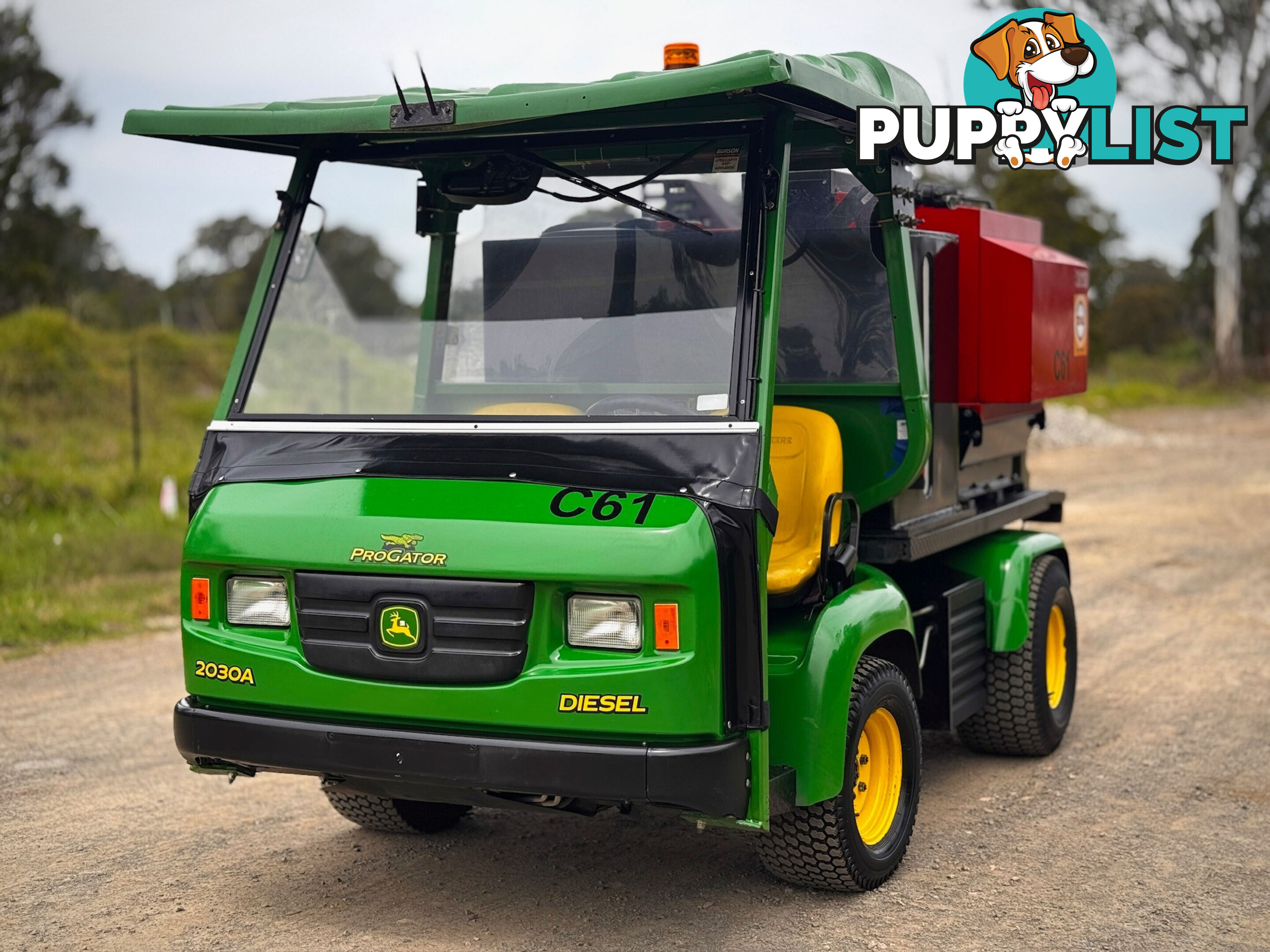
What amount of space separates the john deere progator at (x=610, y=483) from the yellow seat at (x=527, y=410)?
18 mm

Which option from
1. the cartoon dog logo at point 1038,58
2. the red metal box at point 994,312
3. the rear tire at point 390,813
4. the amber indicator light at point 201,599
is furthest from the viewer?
the cartoon dog logo at point 1038,58

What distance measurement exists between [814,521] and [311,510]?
1646 mm

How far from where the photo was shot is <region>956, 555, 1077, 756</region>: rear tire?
6.06 m

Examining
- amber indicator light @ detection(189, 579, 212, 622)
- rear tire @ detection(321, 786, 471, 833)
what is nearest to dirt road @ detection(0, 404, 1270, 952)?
rear tire @ detection(321, 786, 471, 833)

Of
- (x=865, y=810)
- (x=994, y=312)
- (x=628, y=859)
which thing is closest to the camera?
(x=865, y=810)

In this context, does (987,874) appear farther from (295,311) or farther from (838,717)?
(295,311)

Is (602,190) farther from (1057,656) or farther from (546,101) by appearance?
(1057,656)

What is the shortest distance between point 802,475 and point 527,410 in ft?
3.23

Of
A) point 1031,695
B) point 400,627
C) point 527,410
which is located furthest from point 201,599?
point 1031,695

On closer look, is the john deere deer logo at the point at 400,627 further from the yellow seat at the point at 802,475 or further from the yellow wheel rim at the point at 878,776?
the yellow wheel rim at the point at 878,776

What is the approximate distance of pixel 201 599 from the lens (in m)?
4.28

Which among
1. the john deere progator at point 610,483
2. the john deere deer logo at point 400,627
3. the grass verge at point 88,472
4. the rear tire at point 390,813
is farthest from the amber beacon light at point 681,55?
the grass verge at point 88,472

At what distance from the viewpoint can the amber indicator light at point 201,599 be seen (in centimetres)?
426

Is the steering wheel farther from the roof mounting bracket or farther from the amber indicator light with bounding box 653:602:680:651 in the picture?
the roof mounting bracket
